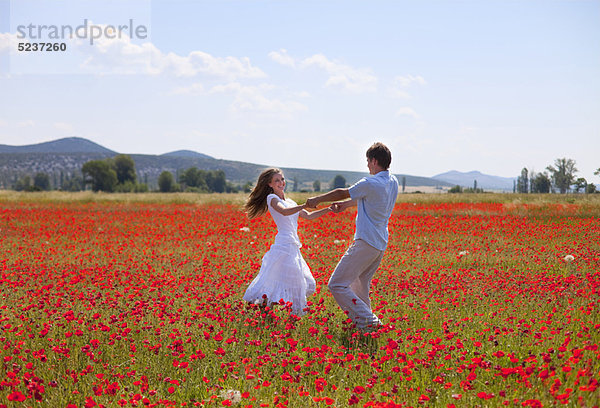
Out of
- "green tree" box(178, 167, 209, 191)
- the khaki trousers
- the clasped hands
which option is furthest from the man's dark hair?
"green tree" box(178, 167, 209, 191)

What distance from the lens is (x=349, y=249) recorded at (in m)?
5.89

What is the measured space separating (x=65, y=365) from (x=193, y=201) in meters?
28.0

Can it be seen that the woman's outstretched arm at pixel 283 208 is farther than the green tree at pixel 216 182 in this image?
No

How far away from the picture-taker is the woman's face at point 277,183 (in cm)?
686

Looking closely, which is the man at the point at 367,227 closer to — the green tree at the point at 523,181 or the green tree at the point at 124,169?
the green tree at the point at 523,181

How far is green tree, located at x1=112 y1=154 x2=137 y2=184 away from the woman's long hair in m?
138

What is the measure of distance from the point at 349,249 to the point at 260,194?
1.86 metres

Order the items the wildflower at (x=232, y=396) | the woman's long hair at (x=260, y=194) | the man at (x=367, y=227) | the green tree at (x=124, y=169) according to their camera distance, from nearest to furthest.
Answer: the wildflower at (x=232, y=396) < the man at (x=367, y=227) < the woman's long hair at (x=260, y=194) < the green tree at (x=124, y=169)

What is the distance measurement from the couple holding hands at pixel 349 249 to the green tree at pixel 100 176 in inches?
5004

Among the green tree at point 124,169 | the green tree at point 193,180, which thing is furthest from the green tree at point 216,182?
the green tree at point 124,169

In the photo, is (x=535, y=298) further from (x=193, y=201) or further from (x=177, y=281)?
(x=193, y=201)

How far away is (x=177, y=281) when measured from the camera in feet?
30.0

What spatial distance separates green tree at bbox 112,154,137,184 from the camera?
137 meters

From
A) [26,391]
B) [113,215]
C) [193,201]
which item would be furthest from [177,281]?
[193,201]
